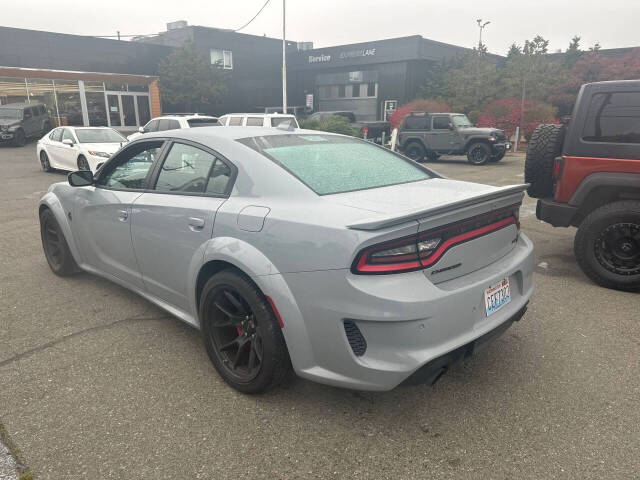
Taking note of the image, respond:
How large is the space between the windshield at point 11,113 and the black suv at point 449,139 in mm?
17838

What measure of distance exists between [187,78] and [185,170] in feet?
101

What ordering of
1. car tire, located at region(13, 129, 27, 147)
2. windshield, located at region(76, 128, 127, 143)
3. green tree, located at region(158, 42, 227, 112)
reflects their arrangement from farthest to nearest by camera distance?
green tree, located at region(158, 42, 227, 112), car tire, located at region(13, 129, 27, 147), windshield, located at region(76, 128, 127, 143)

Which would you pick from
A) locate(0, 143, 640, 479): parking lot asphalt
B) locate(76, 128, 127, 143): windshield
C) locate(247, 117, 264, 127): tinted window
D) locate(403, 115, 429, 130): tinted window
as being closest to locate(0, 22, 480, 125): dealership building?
locate(76, 128, 127, 143): windshield

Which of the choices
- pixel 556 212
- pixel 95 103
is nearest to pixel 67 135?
pixel 556 212

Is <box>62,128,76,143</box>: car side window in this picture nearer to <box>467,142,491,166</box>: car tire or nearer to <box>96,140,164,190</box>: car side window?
<box>96,140,164,190</box>: car side window

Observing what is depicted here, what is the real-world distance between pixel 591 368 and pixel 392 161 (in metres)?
1.95

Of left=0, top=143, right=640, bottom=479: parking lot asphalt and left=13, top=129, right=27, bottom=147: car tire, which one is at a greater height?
left=13, top=129, right=27, bottom=147: car tire

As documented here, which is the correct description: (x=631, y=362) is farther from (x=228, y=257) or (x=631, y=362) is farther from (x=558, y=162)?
(x=228, y=257)

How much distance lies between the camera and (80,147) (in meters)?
12.2

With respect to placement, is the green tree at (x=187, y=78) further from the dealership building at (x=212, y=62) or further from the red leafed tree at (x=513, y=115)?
the red leafed tree at (x=513, y=115)

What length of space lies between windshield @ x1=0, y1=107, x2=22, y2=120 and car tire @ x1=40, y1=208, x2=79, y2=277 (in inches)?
836

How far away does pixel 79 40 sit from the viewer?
29.0 m

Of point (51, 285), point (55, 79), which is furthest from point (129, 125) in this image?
point (51, 285)

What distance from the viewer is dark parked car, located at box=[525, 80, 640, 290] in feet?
14.4
